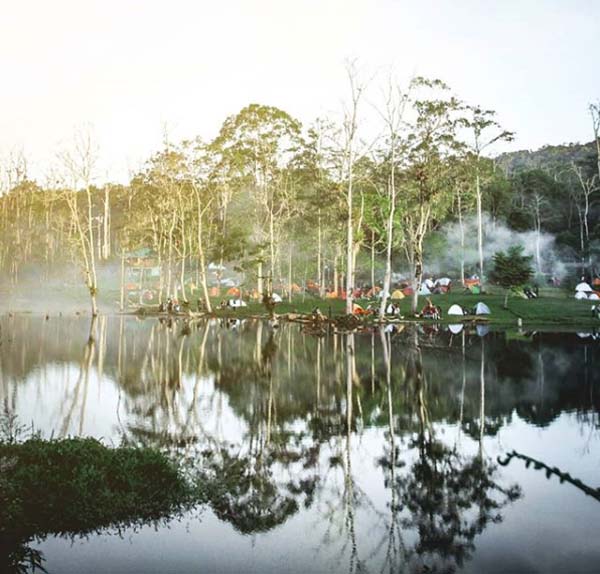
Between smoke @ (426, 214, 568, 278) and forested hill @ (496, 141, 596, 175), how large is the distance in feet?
26.8

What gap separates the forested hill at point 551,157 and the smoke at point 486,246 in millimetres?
8156

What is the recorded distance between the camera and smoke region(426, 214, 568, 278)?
73.5 metres

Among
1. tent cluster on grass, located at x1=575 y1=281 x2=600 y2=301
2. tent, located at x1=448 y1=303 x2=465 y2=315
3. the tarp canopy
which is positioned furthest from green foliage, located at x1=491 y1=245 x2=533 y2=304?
tent cluster on grass, located at x1=575 y1=281 x2=600 y2=301

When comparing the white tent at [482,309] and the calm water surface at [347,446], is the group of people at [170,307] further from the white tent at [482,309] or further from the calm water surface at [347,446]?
the calm water surface at [347,446]

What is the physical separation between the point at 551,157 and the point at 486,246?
68.9 metres

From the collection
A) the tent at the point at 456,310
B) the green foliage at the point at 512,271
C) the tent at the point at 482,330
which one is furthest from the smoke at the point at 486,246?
the tent at the point at 482,330

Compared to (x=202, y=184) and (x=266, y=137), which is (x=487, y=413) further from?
(x=202, y=184)

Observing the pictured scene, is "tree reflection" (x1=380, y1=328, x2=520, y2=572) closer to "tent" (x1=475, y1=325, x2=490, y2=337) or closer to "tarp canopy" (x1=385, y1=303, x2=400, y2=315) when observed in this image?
"tent" (x1=475, y1=325, x2=490, y2=337)

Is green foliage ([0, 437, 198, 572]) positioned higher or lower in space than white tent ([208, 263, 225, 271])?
lower

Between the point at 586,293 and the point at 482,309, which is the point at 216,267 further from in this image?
the point at 586,293

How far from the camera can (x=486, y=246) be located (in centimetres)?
7431

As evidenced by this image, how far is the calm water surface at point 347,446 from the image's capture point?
26.7 ft

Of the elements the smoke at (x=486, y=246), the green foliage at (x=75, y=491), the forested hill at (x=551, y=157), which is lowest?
the green foliage at (x=75, y=491)

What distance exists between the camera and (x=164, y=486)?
9961 mm
